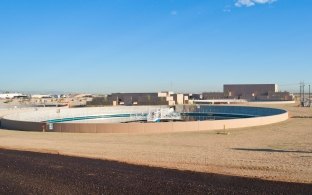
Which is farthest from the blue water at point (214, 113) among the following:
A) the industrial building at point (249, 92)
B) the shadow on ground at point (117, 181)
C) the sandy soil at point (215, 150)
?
the industrial building at point (249, 92)

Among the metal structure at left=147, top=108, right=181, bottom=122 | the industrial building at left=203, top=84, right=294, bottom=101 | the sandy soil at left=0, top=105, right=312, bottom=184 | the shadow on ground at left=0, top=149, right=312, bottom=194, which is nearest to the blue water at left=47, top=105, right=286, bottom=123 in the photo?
the metal structure at left=147, top=108, right=181, bottom=122

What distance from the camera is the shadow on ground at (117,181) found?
11102mm

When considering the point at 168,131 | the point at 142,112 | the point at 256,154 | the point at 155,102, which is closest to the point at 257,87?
the point at 155,102

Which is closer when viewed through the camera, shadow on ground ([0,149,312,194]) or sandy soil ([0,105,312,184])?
shadow on ground ([0,149,312,194])

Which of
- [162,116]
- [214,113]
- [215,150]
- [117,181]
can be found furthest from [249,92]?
[117,181]

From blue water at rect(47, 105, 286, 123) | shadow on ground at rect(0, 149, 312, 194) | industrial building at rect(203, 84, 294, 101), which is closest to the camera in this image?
shadow on ground at rect(0, 149, 312, 194)

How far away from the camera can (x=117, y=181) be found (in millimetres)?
12211

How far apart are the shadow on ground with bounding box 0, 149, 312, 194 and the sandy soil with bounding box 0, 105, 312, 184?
935mm

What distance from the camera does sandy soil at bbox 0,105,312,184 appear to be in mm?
13883

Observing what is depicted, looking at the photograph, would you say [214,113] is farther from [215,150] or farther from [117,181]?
[117,181]

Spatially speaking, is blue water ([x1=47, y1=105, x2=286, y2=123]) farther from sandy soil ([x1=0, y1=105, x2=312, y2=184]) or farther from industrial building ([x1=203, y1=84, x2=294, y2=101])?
industrial building ([x1=203, y1=84, x2=294, y2=101])

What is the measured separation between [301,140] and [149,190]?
47.5 ft

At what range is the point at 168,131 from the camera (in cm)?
2850

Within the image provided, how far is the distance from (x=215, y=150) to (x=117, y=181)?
7836 millimetres
